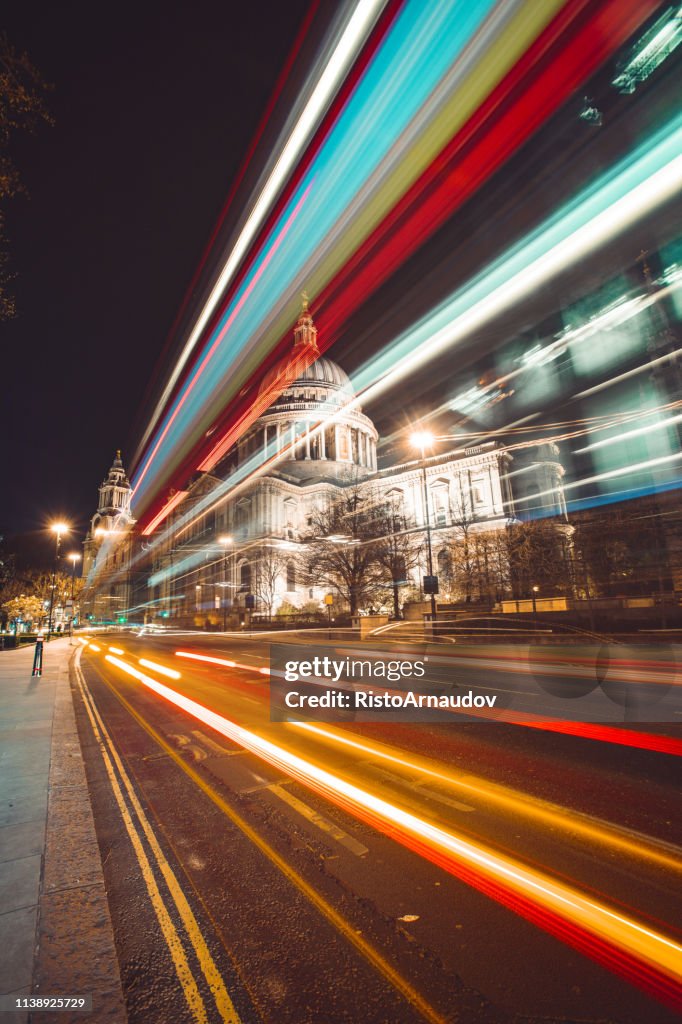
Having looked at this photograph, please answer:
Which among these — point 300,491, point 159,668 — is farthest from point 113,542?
point 159,668

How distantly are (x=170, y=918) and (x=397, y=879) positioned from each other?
5.74 feet

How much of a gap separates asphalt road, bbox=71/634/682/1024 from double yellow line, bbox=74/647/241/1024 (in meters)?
0.01

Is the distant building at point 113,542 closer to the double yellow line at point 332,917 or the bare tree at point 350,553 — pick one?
the bare tree at point 350,553

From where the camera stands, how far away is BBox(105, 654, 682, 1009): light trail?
2.71 meters

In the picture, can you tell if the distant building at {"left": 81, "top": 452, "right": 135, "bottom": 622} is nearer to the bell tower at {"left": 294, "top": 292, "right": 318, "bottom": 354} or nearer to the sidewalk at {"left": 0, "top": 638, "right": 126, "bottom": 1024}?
the bell tower at {"left": 294, "top": 292, "right": 318, "bottom": 354}

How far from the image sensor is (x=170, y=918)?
3439mm

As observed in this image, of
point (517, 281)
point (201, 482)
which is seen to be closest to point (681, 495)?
point (517, 281)

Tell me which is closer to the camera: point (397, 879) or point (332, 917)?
point (332, 917)

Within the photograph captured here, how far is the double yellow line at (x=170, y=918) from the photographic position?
8.61 ft

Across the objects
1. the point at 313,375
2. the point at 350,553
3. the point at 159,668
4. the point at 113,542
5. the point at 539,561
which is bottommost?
the point at 159,668

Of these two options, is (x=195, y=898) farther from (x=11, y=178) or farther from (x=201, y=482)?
(x=201, y=482)

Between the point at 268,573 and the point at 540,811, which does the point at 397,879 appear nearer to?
the point at 540,811

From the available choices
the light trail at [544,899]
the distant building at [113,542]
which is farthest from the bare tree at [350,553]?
the distant building at [113,542]

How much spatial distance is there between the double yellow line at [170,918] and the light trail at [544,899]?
1.90m
